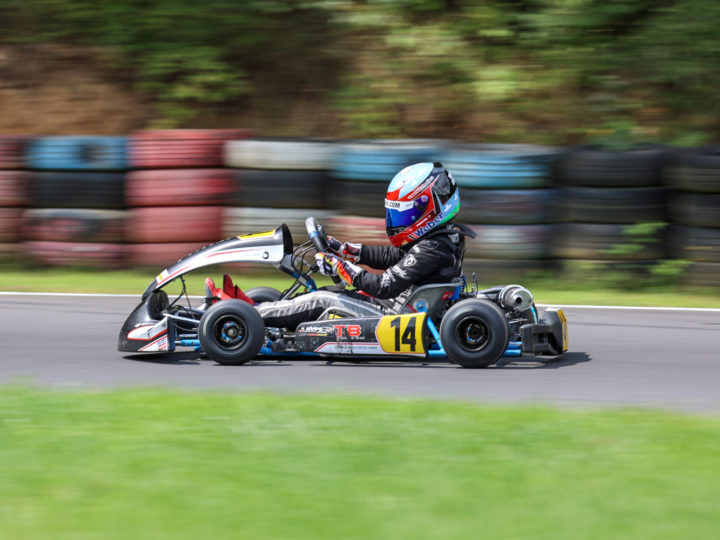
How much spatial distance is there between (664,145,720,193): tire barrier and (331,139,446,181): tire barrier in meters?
2.15

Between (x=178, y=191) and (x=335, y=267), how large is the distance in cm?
425

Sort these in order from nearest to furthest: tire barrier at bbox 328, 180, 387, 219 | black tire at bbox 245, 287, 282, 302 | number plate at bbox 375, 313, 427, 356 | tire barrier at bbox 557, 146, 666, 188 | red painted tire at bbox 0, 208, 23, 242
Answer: number plate at bbox 375, 313, 427, 356
black tire at bbox 245, 287, 282, 302
tire barrier at bbox 557, 146, 666, 188
tire barrier at bbox 328, 180, 387, 219
red painted tire at bbox 0, 208, 23, 242

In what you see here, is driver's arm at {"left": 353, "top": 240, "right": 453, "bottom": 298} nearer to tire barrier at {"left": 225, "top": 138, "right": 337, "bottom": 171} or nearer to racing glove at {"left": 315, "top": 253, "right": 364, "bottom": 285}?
racing glove at {"left": 315, "top": 253, "right": 364, "bottom": 285}

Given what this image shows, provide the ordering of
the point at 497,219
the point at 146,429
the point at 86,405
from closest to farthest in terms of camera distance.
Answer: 1. the point at 146,429
2. the point at 86,405
3. the point at 497,219

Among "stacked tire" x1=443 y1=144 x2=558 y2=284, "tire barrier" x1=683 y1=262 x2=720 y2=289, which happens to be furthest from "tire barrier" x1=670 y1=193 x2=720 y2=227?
"stacked tire" x1=443 y1=144 x2=558 y2=284

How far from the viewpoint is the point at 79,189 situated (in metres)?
10.4

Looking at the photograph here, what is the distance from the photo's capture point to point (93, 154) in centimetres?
1036

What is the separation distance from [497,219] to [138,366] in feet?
13.9

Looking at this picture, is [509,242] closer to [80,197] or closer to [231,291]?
[231,291]

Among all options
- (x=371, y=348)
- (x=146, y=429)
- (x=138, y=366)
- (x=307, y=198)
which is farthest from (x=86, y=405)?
(x=307, y=198)

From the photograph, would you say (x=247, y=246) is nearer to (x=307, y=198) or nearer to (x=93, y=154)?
(x=307, y=198)

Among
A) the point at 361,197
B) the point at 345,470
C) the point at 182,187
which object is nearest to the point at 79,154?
the point at 182,187

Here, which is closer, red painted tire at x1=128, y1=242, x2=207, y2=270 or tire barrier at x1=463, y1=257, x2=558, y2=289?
tire barrier at x1=463, y1=257, x2=558, y2=289

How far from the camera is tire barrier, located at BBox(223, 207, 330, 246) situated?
10.0 metres
